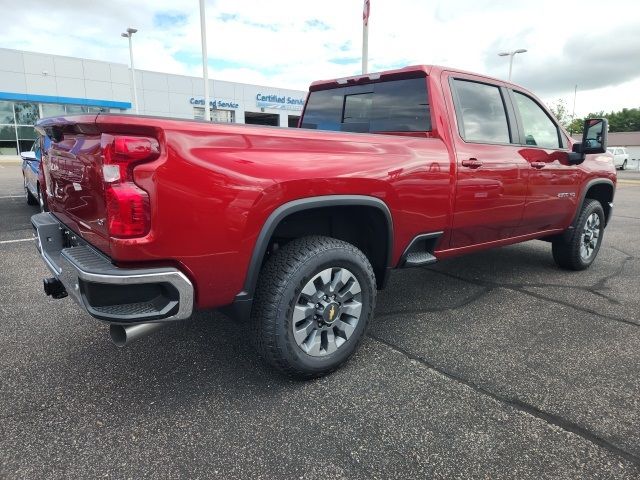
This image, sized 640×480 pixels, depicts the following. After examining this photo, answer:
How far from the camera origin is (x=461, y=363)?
292 centimetres

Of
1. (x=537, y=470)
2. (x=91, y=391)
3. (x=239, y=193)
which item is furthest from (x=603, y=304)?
(x=91, y=391)

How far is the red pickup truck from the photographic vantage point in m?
2.02

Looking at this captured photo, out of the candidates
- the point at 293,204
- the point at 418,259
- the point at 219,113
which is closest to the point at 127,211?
the point at 293,204

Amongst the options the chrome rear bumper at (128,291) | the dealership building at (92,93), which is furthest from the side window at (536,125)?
the dealership building at (92,93)

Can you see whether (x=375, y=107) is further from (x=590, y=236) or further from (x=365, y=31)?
(x=365, y=31)

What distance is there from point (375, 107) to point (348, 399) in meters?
2.35

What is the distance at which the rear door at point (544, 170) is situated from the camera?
402 cm

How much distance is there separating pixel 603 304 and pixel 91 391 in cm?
406

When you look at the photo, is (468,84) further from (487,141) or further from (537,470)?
(537,470)

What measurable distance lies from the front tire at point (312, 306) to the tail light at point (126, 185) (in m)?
0.76

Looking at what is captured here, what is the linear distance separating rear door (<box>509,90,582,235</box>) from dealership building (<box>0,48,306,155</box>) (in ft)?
61.3

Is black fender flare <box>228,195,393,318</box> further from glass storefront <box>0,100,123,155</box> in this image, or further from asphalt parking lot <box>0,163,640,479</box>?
glass storefront <box>0,100,123,155</box>

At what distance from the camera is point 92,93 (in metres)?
30.4

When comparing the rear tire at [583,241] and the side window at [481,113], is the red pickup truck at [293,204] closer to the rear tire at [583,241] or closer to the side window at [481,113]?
the side window at [481,113]
